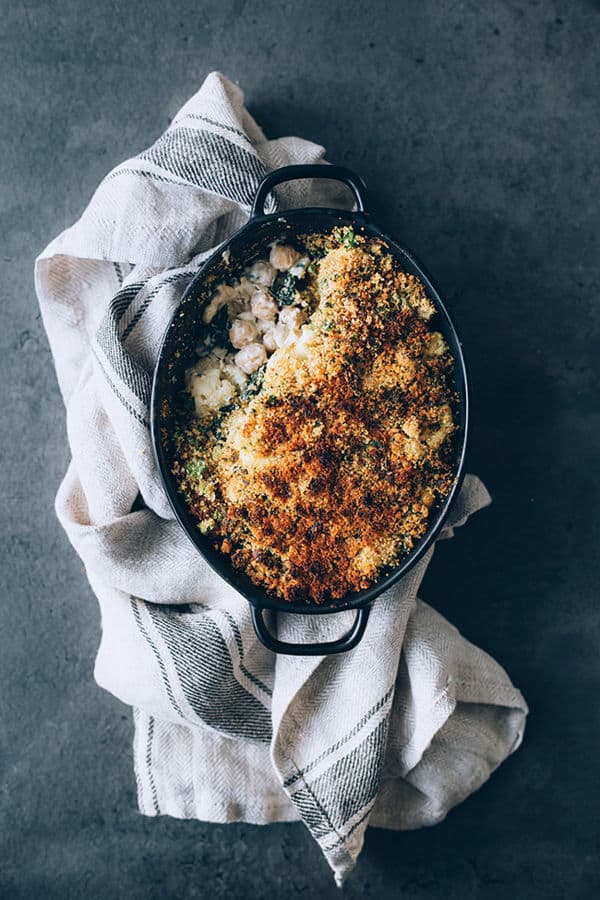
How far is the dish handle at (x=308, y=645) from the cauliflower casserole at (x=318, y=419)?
3 centimetres

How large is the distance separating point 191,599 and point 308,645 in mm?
196

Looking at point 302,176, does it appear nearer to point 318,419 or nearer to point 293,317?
point 293,317

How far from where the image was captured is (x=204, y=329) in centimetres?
90

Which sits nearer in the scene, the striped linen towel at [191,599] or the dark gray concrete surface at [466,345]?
the striped linen towel at [191,599]

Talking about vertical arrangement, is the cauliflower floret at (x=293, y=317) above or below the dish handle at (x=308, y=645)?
above

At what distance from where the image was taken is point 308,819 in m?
0.99

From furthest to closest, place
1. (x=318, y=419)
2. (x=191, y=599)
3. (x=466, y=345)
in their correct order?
(x=466, y=345) → (x=191, y=599) → (x=318, y=419)

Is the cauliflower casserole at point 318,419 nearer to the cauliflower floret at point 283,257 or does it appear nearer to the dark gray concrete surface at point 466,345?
the cauliflower floret at point 283,257

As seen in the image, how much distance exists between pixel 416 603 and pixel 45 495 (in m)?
0.54

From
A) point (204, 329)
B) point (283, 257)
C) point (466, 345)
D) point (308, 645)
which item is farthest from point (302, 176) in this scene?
point (308, 645)

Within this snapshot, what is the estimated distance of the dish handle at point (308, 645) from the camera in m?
0.86

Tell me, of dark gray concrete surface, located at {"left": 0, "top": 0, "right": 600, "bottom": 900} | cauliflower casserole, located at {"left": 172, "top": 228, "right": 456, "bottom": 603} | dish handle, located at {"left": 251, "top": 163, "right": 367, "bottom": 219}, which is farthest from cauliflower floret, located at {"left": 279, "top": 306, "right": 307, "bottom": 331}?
dark gray concrete surface, located at {"left": 0, "top": 0, "right": 600, "bottom": 900}

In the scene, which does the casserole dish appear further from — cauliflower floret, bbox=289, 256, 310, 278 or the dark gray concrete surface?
the dark gray concrete surface

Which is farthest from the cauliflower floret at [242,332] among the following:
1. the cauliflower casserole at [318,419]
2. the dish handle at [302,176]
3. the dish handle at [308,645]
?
the dish handle at [308,645]
